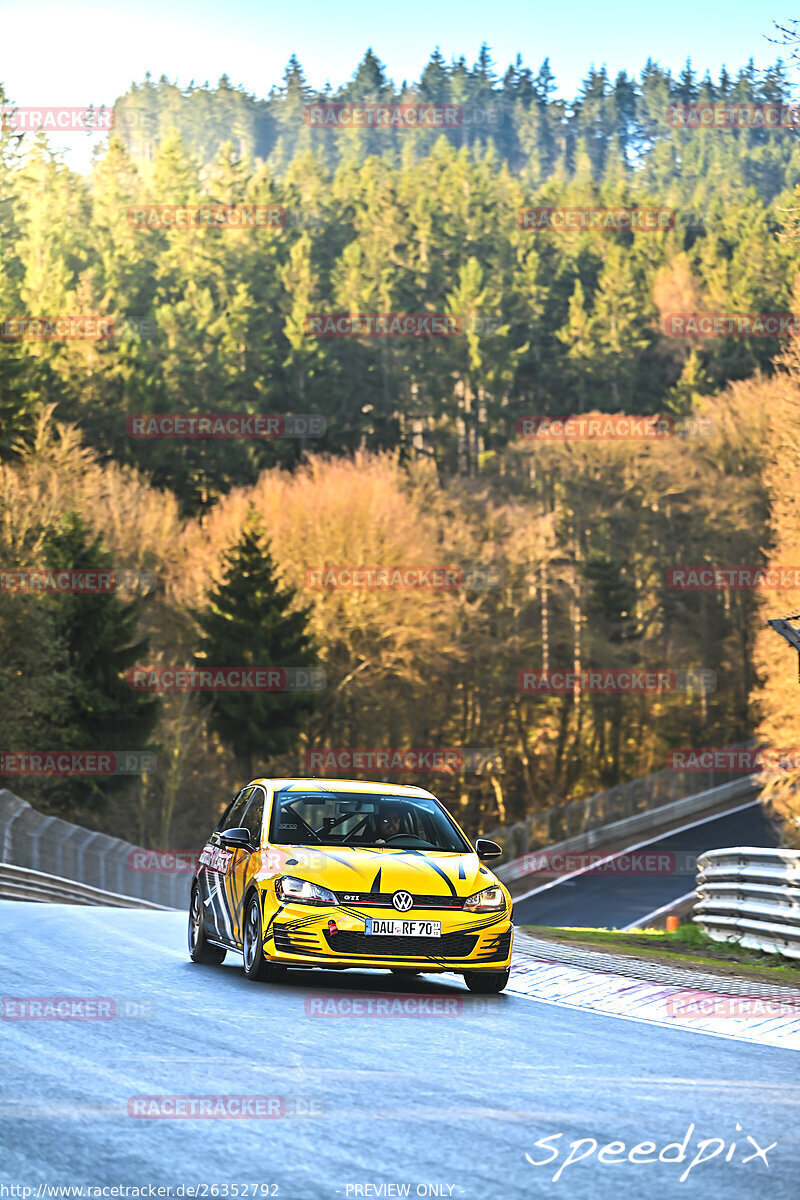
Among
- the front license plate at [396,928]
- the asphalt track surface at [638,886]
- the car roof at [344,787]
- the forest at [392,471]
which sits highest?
the forest at [392,471]

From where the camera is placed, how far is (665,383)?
95.1 metres

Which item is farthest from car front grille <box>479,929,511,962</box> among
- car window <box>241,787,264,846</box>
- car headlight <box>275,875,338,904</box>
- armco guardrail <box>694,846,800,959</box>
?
armco guardrail <box>694,846,800,959</box>

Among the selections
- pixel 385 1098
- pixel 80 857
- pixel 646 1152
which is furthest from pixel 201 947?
pixel 80 857

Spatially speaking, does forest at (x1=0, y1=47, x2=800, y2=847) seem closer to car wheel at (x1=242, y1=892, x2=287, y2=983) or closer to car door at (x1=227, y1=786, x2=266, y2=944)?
car door at (x1=227, y1=786, x2=266, y2=944)

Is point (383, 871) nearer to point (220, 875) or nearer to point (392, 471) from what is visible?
point (220, 875)

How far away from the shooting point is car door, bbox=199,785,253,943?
13.1 m

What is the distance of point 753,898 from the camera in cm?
1809

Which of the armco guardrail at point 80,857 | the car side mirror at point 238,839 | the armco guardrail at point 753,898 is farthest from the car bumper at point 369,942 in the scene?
the armco guardrail at point 80,857

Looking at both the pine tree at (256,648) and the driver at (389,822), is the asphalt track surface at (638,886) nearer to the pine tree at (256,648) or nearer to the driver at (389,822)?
the pine tree at (256,648)

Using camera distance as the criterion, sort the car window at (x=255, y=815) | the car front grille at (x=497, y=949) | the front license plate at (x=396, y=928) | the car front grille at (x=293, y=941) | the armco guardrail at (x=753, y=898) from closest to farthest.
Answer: the front license plate at (x=396, y=928)
the car front grille at (x=293, y=941)
the car front grille at (x=497, y=949)
the car window at (x=255, y=815)
the armco guardrail at (x=753, y=898)

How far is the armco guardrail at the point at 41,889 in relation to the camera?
27.4 meters

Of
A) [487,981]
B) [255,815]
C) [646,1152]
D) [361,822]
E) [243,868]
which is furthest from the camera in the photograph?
[255,815]

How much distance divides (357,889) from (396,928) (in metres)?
0.40

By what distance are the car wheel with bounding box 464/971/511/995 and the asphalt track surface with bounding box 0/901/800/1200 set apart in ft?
0.63
